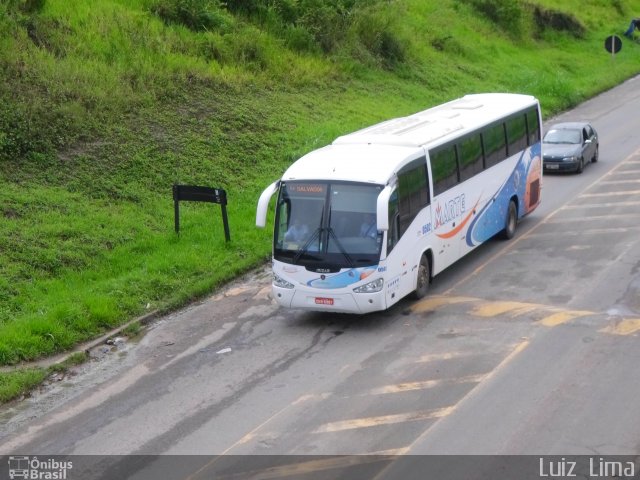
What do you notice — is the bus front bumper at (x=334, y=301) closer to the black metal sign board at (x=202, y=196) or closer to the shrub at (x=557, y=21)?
the black metal sign board at (x=202, y=196)

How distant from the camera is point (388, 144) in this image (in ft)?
63.7

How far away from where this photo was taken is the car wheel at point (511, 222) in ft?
76.9

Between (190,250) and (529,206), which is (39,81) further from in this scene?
(529,206)

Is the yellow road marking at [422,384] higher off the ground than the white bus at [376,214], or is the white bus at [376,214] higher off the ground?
the white bus at [376,214]

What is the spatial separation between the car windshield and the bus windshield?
49.3 ft

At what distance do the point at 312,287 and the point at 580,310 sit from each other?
15.6 feet

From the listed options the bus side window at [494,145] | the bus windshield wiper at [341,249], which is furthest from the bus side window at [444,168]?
the bus windshield wiper at [341,249]

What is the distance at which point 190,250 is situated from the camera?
71.1ft

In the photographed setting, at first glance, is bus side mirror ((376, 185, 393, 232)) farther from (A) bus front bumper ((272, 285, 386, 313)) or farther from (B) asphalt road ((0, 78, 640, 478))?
(B) asphalt road ((0, 78, 640, 478))

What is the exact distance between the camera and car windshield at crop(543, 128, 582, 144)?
3116cm

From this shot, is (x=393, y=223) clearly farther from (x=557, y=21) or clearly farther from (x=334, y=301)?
(x=557, y=21)

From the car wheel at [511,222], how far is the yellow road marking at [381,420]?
10027mm

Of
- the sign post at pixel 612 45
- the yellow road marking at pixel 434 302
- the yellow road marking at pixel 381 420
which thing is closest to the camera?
the yellow road marking at pixel 381 420
